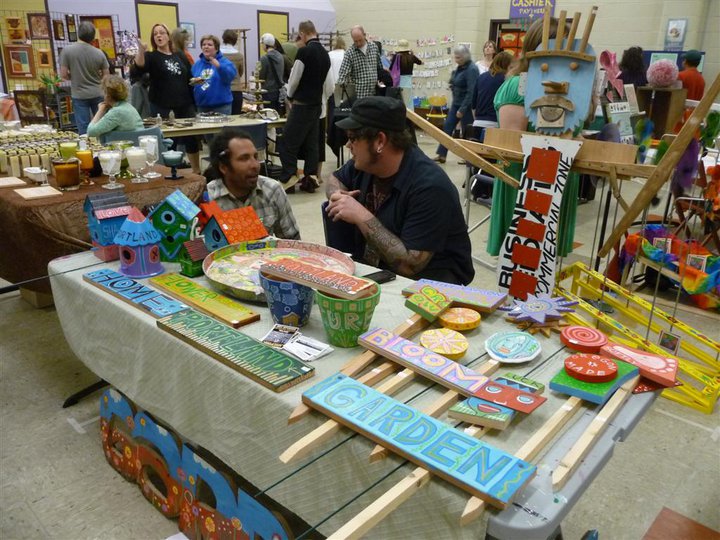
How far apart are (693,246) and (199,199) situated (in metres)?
2.77

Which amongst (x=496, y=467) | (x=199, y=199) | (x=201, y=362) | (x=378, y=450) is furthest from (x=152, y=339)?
(x=199, y=199)

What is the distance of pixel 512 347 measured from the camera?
4.28 ft

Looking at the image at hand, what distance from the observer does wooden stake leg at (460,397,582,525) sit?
2.87 feet

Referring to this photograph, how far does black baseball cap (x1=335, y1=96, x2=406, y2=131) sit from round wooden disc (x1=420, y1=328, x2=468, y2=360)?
0.92 metres

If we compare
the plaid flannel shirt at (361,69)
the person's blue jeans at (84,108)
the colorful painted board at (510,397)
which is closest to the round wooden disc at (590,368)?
the colorful painted board at (510,397)

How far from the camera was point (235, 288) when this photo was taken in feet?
5.14

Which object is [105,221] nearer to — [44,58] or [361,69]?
[361,69]

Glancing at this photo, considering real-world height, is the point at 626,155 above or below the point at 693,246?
above

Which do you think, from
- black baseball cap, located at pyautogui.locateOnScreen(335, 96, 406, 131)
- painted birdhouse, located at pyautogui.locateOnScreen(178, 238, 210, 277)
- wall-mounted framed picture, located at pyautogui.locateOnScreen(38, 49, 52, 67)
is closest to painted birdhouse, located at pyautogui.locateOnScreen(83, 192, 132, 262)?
painted birdhouse, located at pyautogui.locateOnScreen(178, 238, 210, 277)

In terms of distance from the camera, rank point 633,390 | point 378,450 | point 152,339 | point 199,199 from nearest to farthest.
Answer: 1. point 378,450
2. point 633,390
3. point 152,339
4. point 199,199

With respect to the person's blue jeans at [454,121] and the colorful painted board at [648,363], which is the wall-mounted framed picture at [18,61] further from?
the colorful painted board at [648,363]

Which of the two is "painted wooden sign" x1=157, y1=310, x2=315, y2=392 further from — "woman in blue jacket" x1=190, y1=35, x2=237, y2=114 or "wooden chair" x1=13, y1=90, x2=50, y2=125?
"wooden chair" x1=13, y1=90, x2=50, y2=125

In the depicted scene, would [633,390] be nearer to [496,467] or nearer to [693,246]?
[496,467]

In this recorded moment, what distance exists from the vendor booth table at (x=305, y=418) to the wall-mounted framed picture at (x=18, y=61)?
664 centimetres
